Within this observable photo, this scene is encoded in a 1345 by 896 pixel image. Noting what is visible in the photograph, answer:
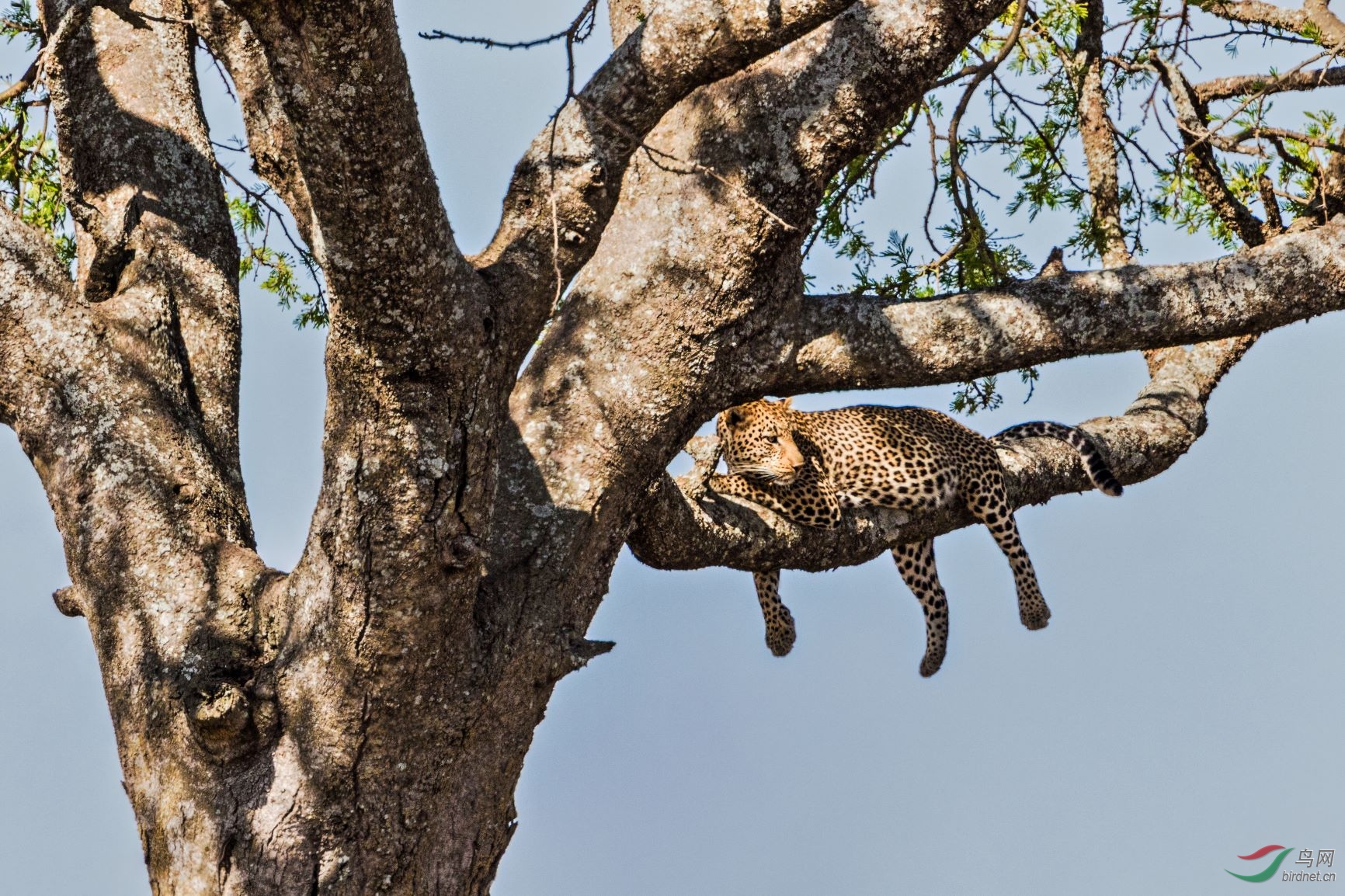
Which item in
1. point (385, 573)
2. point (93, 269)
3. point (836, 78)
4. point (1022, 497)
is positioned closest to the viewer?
point (385, 573)

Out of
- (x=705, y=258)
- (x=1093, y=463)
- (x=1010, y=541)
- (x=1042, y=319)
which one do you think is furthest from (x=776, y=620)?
(x=705, y=258)

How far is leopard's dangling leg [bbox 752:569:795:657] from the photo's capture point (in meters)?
8.20

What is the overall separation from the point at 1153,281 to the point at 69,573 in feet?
12.6

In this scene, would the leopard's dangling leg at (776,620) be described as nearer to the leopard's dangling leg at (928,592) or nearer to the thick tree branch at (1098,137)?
the leopard's dangling leg at (928,592)

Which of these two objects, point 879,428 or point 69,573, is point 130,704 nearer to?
point 69,573

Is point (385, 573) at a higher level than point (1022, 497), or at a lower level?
lower

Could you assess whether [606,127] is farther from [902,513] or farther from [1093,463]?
[1093,463]

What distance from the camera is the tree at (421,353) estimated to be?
3381 mm

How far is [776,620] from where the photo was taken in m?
8.21

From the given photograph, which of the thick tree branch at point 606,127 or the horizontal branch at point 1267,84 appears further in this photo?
the horizontal branch at point 1267,84

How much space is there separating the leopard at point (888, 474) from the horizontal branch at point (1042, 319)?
185 centimetres

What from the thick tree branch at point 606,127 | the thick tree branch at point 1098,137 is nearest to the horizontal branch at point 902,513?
the thick tree branch at point 1098,137

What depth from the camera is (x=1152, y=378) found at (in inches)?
309

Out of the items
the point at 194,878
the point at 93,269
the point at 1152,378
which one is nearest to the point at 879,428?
the point at 1152,378
